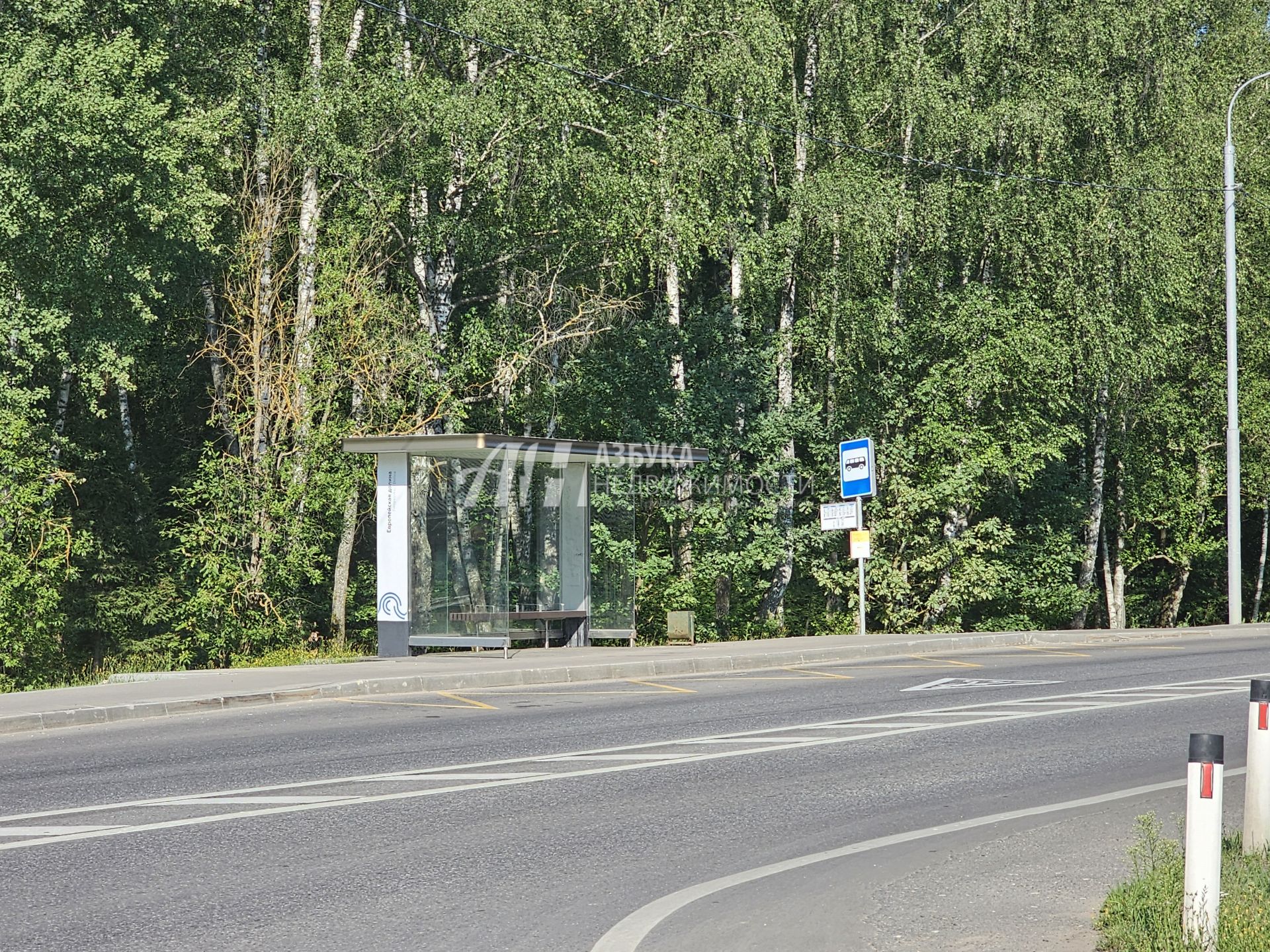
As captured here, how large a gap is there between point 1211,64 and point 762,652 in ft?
92.6

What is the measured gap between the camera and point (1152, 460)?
36281mm

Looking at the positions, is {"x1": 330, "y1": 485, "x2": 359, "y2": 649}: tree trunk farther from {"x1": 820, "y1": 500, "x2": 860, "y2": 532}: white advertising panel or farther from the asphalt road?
the asphalt road

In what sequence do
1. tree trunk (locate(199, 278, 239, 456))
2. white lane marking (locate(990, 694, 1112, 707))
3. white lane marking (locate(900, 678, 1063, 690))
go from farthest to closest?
1. tree trunk (locate(199, 278, 239, 456))
2. white lane marking (locate(900, 678, 1063, 690))
3. white lane marking (locate(990, 694, 1112, 707))

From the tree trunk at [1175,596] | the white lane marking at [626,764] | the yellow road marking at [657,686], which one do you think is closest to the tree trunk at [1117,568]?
the tree trunk at [1175,596]

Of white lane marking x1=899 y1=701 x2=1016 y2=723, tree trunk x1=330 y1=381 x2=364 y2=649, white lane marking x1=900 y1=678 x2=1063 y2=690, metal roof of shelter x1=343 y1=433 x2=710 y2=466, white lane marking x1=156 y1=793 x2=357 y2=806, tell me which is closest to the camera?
white lane marking x1=156 y1=793 x2=357 y2=806

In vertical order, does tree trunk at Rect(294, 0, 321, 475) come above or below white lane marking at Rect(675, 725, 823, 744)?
above

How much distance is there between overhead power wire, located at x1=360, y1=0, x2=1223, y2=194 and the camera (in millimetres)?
22578

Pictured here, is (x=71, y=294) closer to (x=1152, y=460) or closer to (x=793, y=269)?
(x=793, y=269)

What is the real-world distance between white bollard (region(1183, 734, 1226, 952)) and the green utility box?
55.9 ft

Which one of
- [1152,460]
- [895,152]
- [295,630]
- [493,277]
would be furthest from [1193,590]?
[295,630]

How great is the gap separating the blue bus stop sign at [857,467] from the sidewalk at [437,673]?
2.46 metres

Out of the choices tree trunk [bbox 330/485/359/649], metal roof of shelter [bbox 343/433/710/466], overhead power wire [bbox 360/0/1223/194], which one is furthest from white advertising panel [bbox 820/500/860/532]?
tree trunk [bbox 330/485/359/649]

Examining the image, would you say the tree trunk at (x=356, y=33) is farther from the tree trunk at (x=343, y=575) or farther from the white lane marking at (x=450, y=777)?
the white lane marking at (x=450, y=777)

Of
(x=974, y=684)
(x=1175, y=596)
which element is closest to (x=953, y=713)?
(x=974, y=684)
